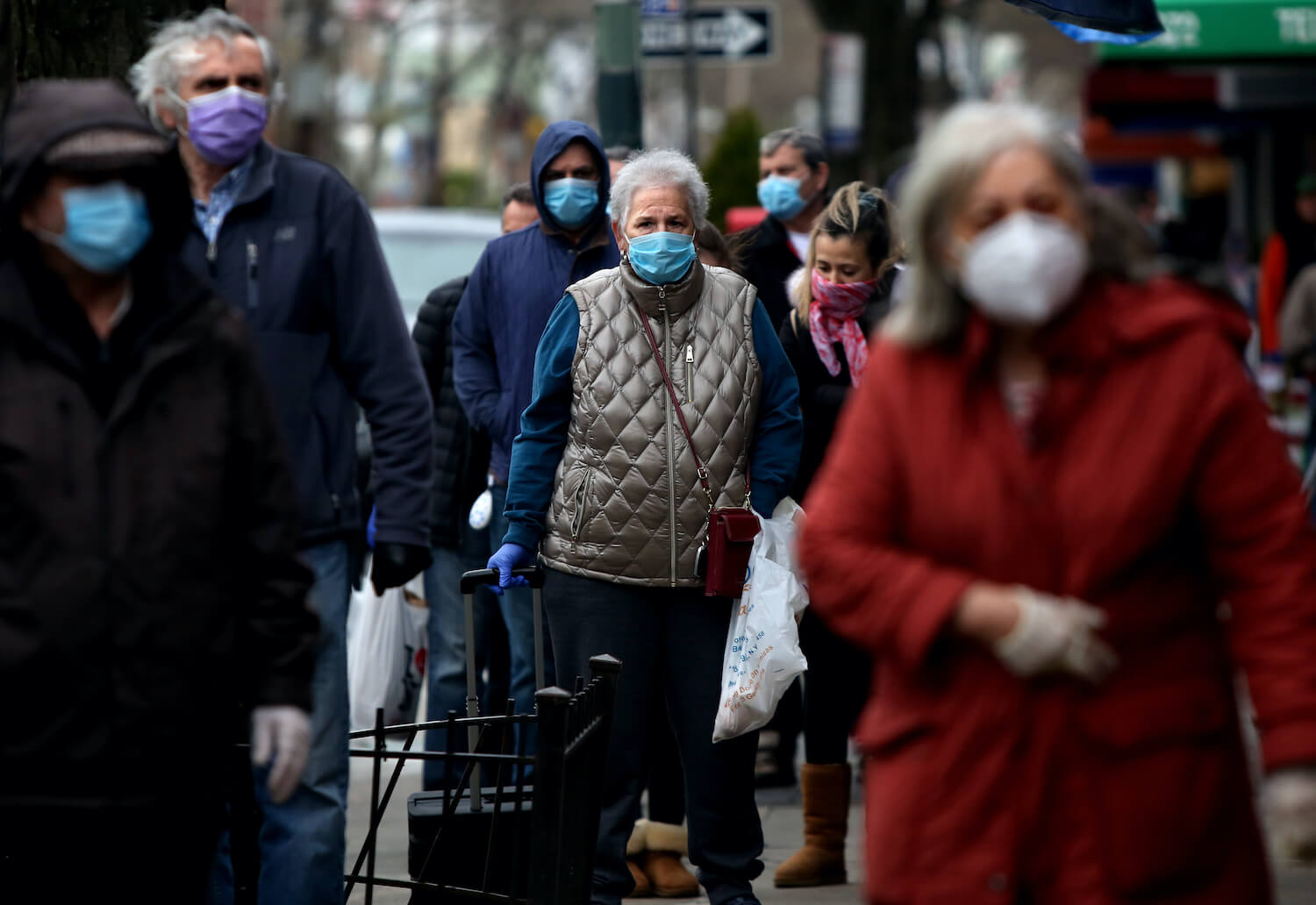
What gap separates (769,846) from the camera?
6.36 meters

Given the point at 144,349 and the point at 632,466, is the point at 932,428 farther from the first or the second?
the point at 632,466

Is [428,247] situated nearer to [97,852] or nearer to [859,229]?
[859,229]

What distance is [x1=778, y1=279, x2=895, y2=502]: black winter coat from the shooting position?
19.3 ft

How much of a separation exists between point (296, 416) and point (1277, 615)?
2.18 m

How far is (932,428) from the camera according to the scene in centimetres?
284

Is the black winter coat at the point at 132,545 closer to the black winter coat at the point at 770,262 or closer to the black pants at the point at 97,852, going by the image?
the black pants at the point at 97,852

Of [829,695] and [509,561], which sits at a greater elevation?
[509,561]

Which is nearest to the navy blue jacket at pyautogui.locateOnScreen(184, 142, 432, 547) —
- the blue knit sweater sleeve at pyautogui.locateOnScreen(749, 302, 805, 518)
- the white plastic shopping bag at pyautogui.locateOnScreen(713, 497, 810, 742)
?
the white plastic shopping bag at pyautogui.locateOnScreen(713, 497, 810, 742)

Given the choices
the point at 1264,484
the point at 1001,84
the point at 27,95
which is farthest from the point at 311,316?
the point at 1001,84

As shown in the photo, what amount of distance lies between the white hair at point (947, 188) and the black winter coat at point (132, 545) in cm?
110

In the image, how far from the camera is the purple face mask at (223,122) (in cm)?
406

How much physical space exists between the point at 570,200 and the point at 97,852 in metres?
3.40

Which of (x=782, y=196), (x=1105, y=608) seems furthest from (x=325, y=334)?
(x=782, y=196)

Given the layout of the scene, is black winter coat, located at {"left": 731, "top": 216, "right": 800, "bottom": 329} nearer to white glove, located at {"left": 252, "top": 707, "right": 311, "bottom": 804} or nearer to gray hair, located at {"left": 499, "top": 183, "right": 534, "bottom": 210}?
gray hair, located at {"left": 499, "top": 183, "right": 534, "bottom": 210}
